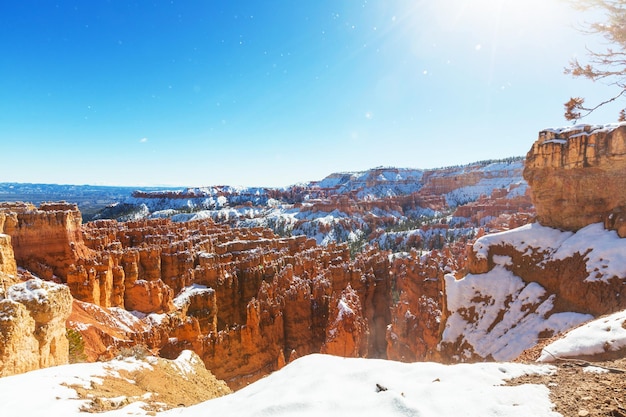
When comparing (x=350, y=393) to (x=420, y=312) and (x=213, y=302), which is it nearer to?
(x=213, y=302)

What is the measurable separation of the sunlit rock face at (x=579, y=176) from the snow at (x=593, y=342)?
481 inches

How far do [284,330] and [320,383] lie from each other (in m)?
22.6

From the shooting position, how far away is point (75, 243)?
25547 mm

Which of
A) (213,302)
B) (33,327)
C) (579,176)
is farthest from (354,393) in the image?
(213,302)

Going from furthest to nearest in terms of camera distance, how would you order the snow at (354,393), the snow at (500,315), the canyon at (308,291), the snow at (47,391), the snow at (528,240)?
the snow at (528,240)
the snow at (500,315)
the canyon at (308,291)
the snow at (47,391)
the snow at (354,393)

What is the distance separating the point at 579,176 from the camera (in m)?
20.5

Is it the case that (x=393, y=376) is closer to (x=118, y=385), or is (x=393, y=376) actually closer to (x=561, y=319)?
(x=118, y=385)

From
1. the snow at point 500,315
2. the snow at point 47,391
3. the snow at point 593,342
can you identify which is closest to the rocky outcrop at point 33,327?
the snow at point 47,391

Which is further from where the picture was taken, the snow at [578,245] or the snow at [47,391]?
the snow at [578,245]

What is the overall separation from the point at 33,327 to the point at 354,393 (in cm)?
743

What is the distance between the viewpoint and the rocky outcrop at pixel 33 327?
22.6ft

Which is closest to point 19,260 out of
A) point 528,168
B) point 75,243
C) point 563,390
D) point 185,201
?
point 75,243

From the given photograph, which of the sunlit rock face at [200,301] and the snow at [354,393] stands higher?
the snow at [354,393]

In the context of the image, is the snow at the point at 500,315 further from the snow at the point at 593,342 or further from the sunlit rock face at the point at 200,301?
the sunlit rock face at the point at 200,301
